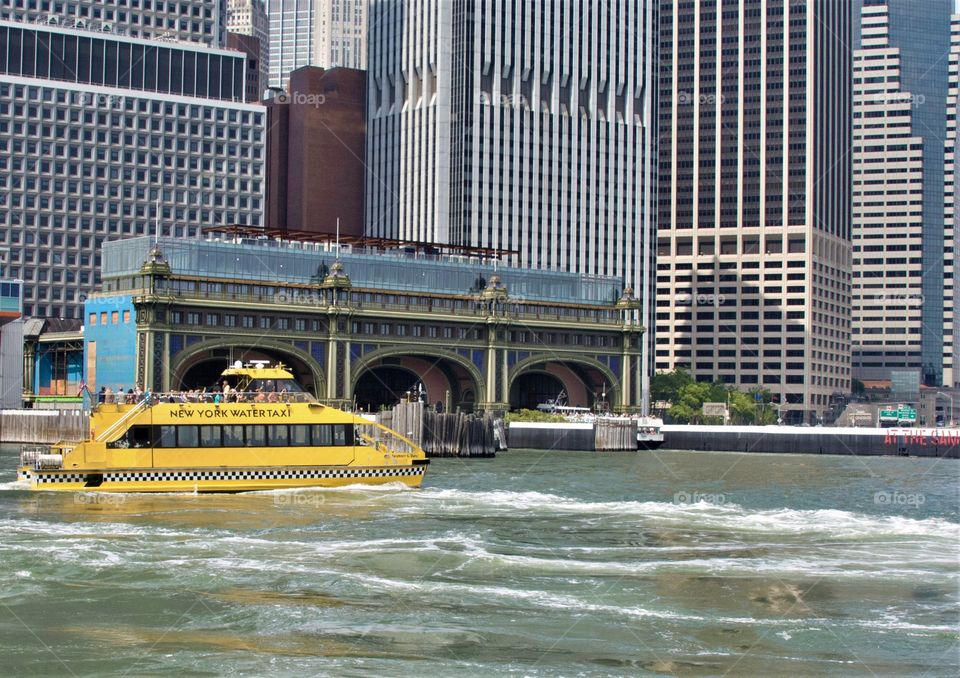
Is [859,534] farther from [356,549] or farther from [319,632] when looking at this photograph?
[319,632]

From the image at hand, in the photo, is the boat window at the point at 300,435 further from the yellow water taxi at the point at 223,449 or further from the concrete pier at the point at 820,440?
the concrete pier at the point at 820,440

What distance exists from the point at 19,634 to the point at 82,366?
127954 mm

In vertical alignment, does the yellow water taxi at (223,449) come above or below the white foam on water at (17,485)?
above

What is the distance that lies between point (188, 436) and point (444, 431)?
4696 centimetres

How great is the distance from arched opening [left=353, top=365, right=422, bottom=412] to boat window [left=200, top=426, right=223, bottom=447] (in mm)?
88694

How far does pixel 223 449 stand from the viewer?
221 ft

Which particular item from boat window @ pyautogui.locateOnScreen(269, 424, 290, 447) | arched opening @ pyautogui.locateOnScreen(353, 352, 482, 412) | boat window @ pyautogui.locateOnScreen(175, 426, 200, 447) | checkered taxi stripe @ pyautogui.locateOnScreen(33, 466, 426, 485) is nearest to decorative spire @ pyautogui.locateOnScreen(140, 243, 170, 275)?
arched opening @ pyautogui.locateOnScreen(353, 352, 482, 412)

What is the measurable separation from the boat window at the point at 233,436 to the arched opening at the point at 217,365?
72528mm

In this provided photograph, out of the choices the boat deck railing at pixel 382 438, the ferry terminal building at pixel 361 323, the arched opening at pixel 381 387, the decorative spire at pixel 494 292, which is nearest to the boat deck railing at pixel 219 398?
the boat deck railing at pixel 382 438

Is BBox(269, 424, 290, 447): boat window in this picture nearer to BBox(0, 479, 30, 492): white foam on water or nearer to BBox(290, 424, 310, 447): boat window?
BBox(290, 424, 310, 447): boat window

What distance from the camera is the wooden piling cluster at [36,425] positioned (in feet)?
378

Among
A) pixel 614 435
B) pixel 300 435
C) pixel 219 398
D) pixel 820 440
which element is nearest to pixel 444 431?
pixel 614 435

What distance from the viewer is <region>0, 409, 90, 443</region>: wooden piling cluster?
115 metres

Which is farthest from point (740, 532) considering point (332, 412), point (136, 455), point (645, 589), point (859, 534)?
point (136, 455)
